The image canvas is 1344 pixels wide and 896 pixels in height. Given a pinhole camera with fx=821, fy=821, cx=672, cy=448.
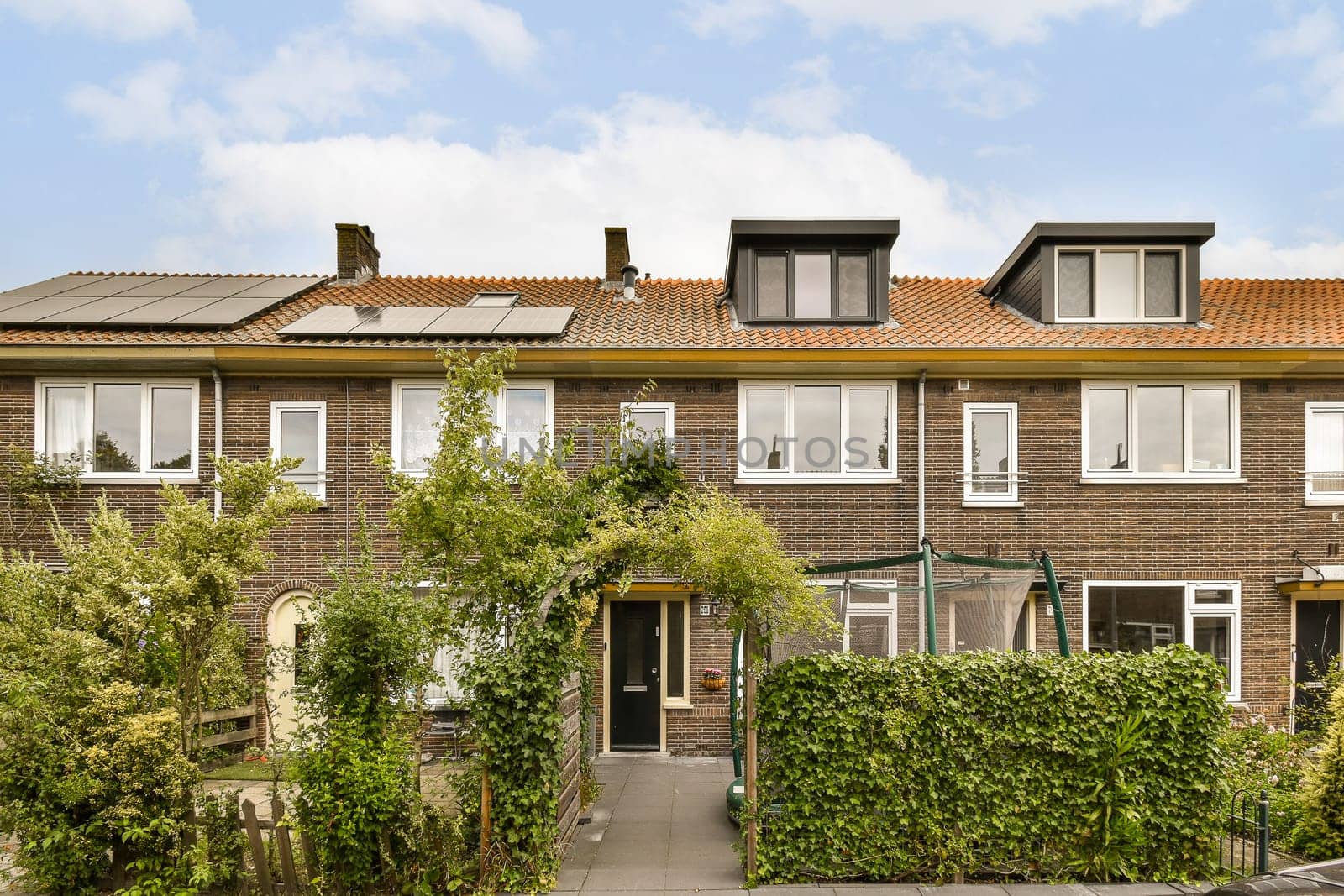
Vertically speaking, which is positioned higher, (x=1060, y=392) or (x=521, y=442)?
(x=1060, y=392)

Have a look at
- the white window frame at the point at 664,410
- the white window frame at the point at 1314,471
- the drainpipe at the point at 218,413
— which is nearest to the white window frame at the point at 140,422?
the drainpipe at the point at 218,413

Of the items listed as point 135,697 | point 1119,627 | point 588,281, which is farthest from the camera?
point 588,281

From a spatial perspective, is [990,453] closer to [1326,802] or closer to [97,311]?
[1326,802]

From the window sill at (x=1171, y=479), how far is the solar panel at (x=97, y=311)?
15.1 metres

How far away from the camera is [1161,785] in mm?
7312

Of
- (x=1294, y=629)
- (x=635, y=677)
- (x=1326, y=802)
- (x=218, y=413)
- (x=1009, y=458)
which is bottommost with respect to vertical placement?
(x=635, y=677)

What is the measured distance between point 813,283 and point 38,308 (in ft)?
40.9

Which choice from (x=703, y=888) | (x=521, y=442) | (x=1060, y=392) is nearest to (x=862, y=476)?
(x=1060, y=392)

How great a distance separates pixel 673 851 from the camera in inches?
327

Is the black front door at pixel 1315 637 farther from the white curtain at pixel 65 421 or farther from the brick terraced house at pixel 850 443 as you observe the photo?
the white curtain at pixel 65 421

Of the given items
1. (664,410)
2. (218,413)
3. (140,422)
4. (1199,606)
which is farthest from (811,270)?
(140,422)

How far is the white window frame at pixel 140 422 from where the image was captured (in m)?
12.2

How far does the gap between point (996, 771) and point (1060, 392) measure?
6.91 m

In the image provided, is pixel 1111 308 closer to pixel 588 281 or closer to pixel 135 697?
pixel 588 281
